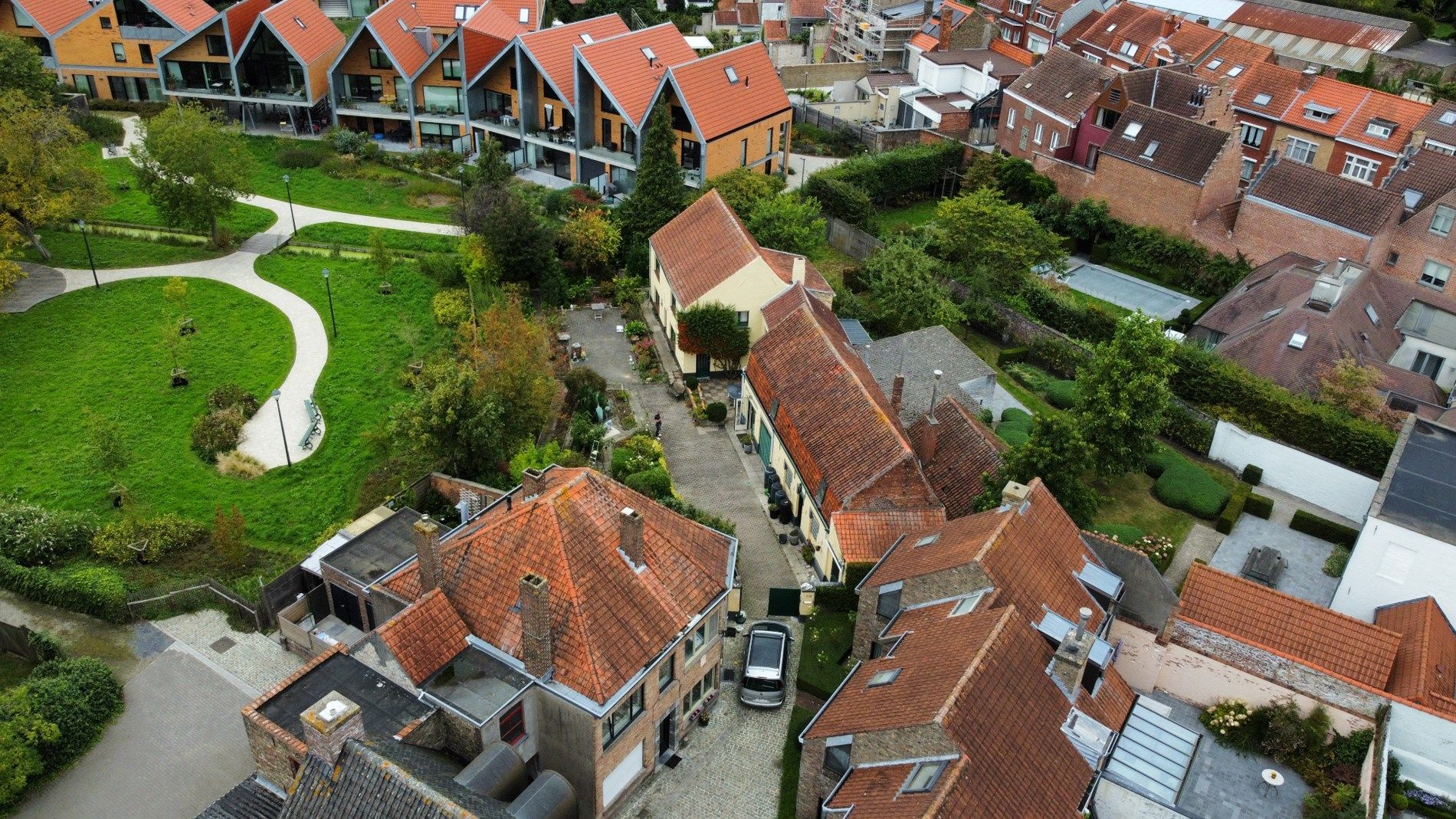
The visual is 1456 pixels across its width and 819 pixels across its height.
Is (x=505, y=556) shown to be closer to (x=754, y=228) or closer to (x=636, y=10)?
(x=754, y=228)

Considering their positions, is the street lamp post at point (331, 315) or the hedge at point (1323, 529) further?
the street lamp post at point (331, 315)

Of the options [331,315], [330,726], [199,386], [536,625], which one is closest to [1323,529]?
[536,625]

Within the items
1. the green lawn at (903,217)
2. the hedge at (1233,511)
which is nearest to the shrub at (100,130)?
the green lawn at (903,217)

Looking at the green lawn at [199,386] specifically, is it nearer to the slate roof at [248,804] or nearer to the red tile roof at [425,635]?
the red tile roof at [425,635]

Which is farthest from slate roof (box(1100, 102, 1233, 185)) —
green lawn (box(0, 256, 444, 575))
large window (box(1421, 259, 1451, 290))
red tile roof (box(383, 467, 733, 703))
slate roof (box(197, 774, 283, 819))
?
slate roof (box(197, 774, 283, 819))

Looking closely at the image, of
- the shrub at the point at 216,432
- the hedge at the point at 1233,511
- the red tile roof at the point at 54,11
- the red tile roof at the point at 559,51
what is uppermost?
the red tile roof at the point at 54,11

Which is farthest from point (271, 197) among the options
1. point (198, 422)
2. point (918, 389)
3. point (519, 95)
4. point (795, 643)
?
point (795, 643)
